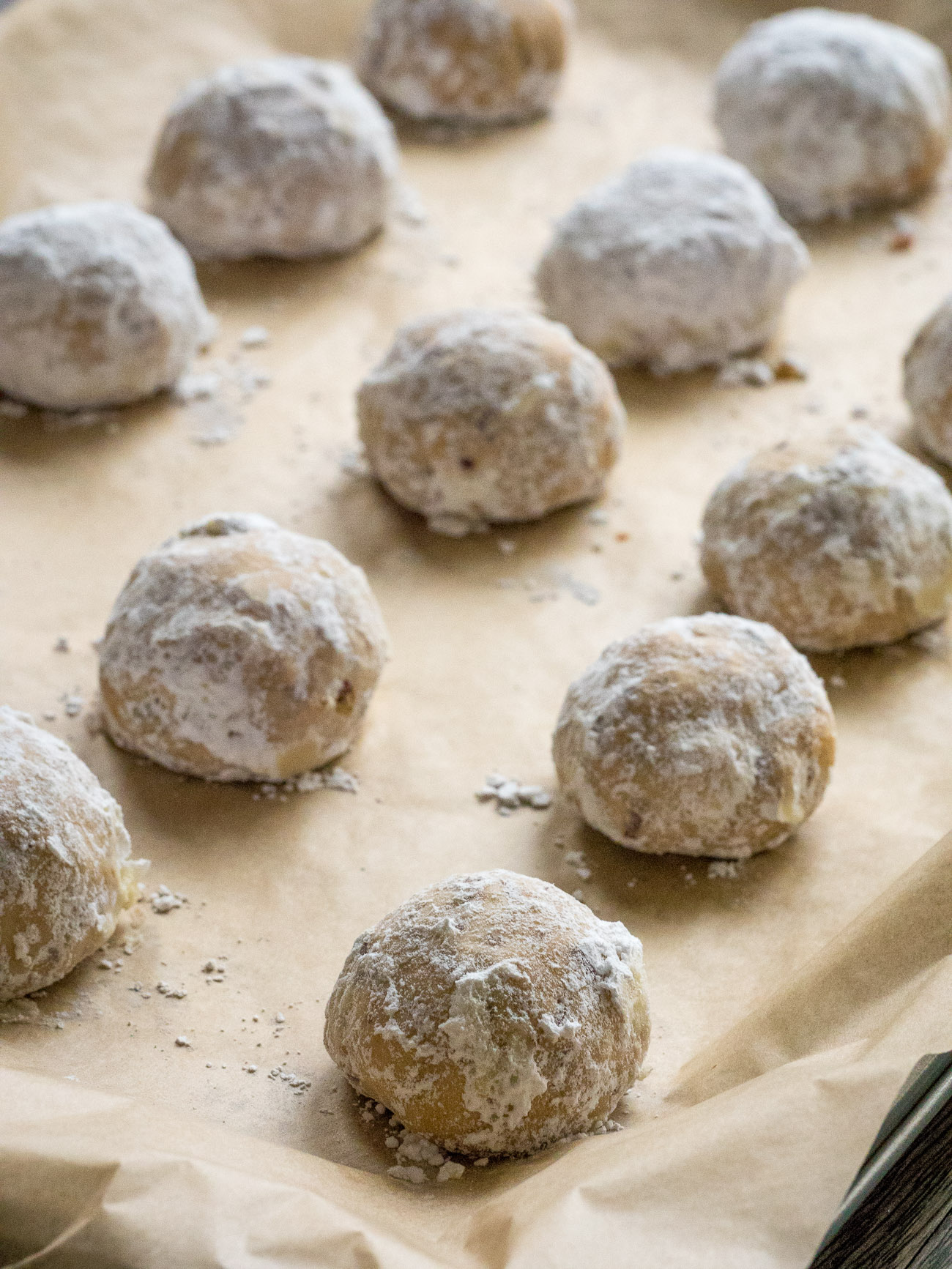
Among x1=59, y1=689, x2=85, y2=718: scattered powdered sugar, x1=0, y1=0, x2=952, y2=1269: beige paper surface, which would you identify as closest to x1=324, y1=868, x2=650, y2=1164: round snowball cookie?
x1=0, y1=0, x2=952, y2=1269: beige paper surface

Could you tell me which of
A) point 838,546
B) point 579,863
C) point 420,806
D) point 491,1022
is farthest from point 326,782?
point 838,546

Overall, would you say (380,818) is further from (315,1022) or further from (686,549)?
(686,549)

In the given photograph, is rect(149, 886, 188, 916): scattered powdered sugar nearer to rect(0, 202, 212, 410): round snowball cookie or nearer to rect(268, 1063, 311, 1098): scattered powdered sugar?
rect(268, 1063, 311, 1098): scattered powdered sugar

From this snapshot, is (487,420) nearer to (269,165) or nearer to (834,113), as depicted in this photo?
(269,165)

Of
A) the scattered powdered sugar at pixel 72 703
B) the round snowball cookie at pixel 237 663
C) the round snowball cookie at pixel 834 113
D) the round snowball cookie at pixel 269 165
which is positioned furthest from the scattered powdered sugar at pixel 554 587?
the round snowball cookie at pixel 834 113

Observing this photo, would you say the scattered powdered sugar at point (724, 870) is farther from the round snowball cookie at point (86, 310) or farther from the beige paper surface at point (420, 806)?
the round snowball cookie at point (86, 310)
